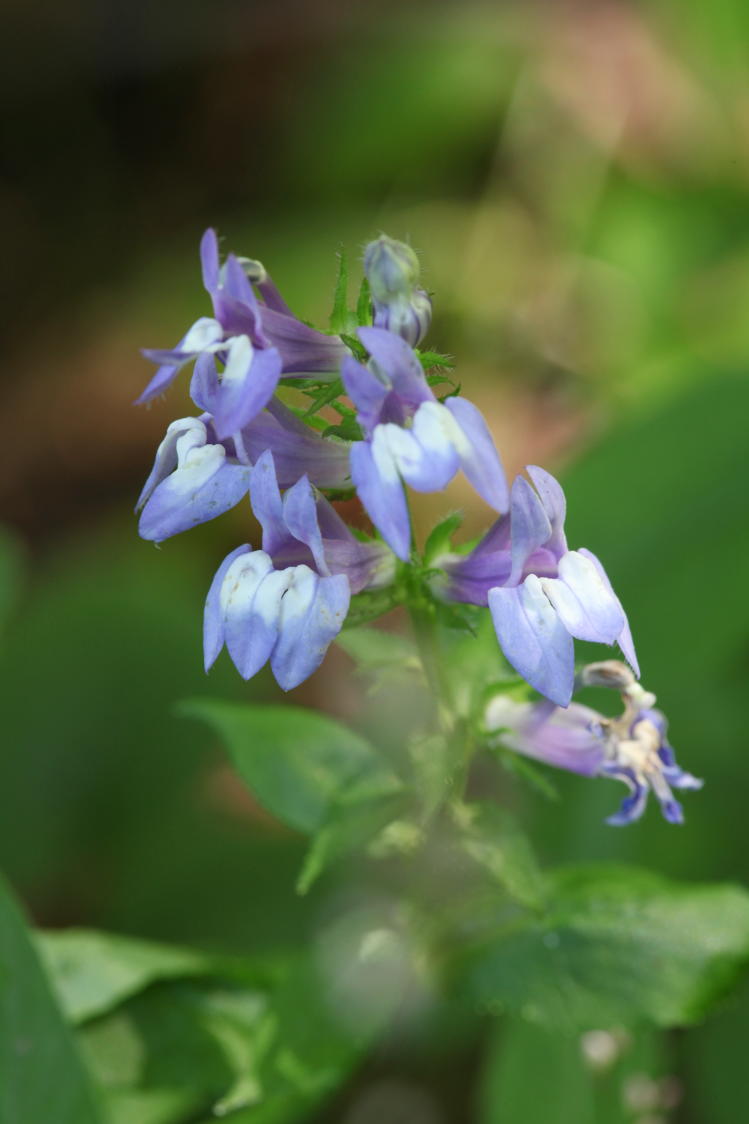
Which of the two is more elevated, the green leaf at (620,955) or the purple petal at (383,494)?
the purple petal at (383,494)

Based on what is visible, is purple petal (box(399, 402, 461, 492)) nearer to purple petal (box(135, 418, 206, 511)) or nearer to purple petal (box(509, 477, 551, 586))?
purple petal (box(509, 477, 551, 586))

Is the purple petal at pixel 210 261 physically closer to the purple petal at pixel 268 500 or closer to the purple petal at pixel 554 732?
the purple petal at pixel 268 500

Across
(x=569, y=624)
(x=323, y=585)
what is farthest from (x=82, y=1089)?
(x=569, y=624)

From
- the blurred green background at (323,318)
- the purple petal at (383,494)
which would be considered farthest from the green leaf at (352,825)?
the blurred green background at (323,318)

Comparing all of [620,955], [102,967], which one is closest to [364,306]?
[620,955]

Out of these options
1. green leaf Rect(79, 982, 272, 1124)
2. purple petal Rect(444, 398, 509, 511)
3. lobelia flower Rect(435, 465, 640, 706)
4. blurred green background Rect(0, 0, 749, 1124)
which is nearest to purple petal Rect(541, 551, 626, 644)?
lobelia flower Rect(435, 465, 640, 706)
